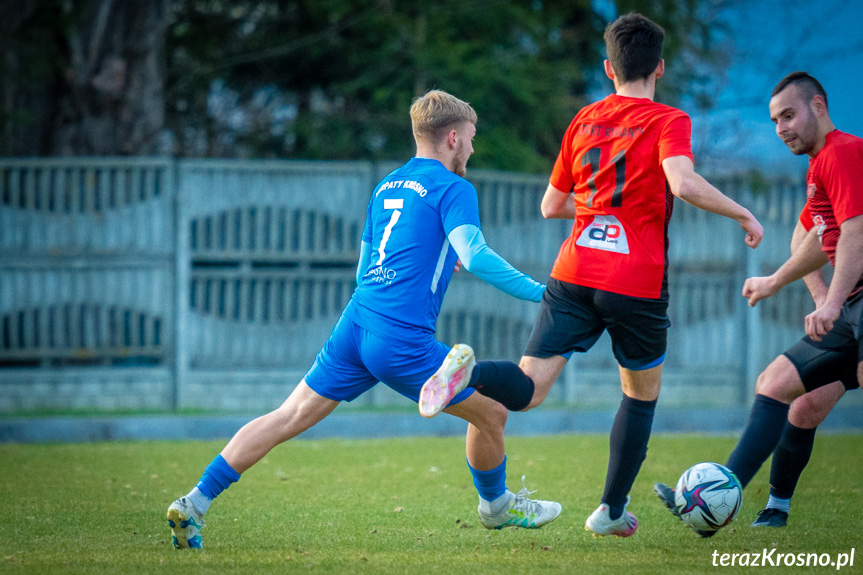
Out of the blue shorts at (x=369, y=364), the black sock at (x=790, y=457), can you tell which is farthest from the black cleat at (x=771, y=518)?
the blue shorts at (x=369, y=364)

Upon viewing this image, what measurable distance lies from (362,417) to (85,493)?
387cm

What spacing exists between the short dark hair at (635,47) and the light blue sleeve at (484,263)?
0.97 m

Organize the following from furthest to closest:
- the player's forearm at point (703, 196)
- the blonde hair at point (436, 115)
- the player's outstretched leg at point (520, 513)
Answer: the player's outstretched leg at point (520, 513), the blonde hair at point (436, 115), the player's forearm at point (703, 196)

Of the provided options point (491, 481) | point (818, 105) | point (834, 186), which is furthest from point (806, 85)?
point (491, 481)

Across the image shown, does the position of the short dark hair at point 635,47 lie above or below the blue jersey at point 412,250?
above

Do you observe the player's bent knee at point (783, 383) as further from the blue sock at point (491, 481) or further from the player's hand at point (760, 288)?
the blue sock at point (491, 481)

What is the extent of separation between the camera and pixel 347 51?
14047 mm

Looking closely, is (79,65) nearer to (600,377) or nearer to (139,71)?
(139,71)

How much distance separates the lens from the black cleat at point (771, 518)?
4.73 metres

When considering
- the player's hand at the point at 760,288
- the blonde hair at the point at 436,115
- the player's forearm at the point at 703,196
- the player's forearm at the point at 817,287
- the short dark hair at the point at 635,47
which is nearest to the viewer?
the player's forearm at the point at 703,196

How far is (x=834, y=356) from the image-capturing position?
174 inches

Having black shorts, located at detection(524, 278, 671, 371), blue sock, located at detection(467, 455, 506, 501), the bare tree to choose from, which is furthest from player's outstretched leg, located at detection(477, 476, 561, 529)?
the bare tree

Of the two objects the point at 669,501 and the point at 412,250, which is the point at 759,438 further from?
the point at 412,250

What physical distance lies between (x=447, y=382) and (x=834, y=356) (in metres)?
1.92
